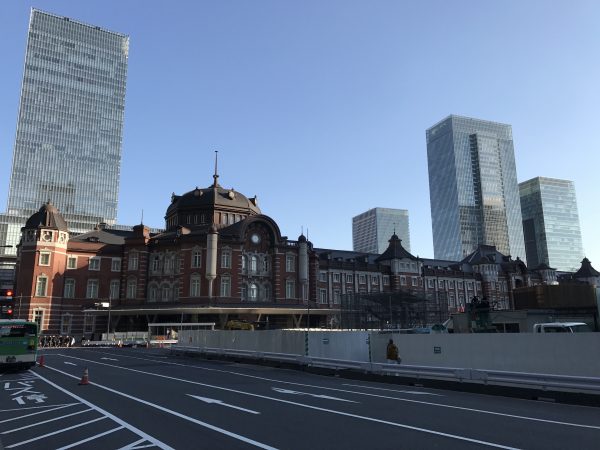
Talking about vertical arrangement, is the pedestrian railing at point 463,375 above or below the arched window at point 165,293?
below

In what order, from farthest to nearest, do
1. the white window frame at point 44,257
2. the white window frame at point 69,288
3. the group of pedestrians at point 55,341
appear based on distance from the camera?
the white window frame at point 69,288, the white window frame at point 44,257, the group of pedestrians at point 55,341

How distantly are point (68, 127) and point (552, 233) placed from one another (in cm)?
18646

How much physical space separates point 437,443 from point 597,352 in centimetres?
936

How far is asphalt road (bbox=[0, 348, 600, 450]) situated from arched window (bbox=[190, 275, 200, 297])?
41.3 meters

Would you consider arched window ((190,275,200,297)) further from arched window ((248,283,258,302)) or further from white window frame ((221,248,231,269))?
arched window ((248,283,258,302))

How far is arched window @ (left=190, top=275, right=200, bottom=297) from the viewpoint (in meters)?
59.5

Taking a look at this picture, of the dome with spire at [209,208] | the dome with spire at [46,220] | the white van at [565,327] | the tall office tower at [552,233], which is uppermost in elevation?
the tall office tower at [552,233]

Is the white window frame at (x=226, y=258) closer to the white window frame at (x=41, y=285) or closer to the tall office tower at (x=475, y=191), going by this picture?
the white window frame at (x=41, y=285)

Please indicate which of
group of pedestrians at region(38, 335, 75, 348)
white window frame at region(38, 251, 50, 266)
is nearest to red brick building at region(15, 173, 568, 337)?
white window frame at region(38, 251, 50, 266)

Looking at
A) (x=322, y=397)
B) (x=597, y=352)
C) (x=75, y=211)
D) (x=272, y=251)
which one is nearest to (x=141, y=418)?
(x=322, y=397)

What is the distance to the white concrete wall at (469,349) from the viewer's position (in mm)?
15273

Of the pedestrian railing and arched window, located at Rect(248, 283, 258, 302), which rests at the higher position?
arched window, located at Rect(248, 283, 258, 302)

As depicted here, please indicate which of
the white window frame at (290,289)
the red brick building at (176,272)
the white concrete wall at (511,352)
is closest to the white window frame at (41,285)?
the red brick building at (176,272)

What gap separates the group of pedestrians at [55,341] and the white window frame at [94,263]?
1060 cm
